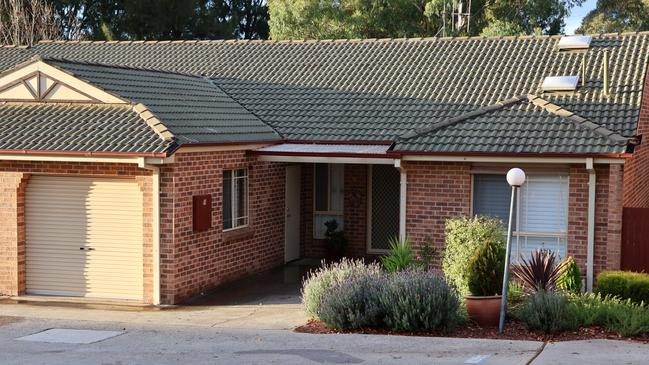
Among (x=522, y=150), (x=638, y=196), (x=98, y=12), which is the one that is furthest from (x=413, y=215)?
(x=98, y=12)

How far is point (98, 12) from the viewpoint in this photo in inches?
1699

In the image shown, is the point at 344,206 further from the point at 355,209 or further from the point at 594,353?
the point at 594,353

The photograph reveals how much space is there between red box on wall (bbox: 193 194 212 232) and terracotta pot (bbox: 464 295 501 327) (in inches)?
195

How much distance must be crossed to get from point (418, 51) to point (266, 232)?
6158 millimetres

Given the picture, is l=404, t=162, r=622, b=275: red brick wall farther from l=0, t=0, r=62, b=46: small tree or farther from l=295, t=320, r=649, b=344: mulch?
l=0, t=0, r=62, b=46: small tree

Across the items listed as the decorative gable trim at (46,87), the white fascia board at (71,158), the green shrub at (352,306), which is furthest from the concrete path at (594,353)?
the decorative gable trim at (46,87)

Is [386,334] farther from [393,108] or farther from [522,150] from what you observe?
[393,108]

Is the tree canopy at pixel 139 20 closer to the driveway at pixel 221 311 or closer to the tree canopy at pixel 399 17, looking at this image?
the tree canopy at pixel 399 17

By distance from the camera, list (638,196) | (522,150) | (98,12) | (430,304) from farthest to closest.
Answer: (98,12)
(638,196)
(522,150)
(430,304)

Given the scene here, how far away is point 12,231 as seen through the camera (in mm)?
16047

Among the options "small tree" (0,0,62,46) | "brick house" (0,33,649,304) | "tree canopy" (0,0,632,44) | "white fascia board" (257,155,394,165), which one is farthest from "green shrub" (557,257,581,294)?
"small tree" (0,0,62,46)

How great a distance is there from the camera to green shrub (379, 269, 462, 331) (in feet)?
41.4

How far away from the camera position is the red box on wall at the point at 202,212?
1573cm

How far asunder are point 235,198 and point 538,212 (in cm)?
558
